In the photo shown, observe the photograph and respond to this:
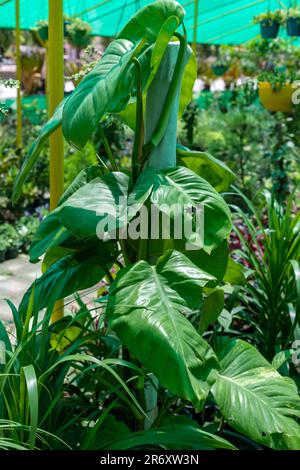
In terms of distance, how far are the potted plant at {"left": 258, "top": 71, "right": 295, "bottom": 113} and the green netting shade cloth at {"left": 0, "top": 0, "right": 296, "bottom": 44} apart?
1.08 metres

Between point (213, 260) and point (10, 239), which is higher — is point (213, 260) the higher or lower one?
the higher one

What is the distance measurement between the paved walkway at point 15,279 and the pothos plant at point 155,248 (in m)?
1.91

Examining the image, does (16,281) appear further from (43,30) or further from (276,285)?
(43,30)

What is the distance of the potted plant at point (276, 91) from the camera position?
5906 millimetres

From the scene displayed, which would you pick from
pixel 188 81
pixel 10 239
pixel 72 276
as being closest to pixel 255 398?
pixel 72 276

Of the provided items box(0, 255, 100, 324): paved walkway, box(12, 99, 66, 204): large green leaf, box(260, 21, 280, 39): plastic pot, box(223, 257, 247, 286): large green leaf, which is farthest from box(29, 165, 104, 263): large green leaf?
box(260, 21, 280, 39): plastic pot

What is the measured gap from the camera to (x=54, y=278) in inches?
96.7

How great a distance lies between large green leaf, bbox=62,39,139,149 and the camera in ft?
6.59

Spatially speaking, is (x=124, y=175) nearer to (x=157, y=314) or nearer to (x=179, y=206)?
(x=179, y=206)

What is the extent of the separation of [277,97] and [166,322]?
435 centimetres

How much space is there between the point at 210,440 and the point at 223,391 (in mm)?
192

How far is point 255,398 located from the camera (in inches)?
83.9


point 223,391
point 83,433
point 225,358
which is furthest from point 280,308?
point 83,433

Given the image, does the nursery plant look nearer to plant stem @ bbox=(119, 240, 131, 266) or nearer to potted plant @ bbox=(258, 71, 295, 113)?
plant stem @ bbox=(119, 240, 131, 266)
